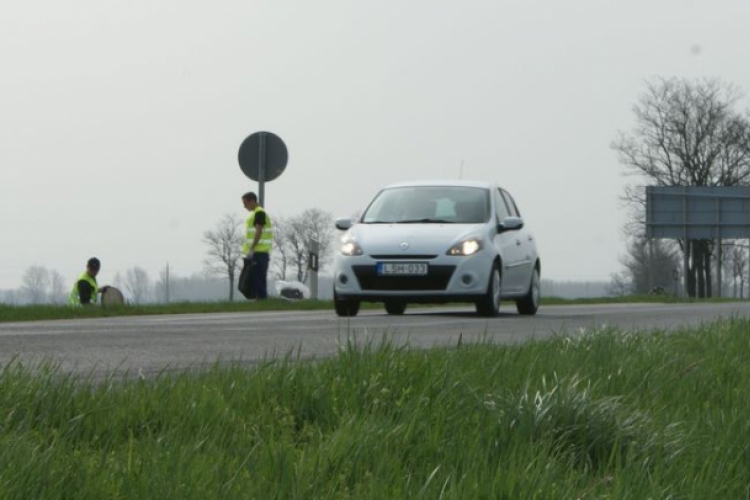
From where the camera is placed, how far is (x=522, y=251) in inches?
741

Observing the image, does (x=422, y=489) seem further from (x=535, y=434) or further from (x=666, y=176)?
(x=666, y=176)

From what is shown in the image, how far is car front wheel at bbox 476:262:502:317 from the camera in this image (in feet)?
55.8

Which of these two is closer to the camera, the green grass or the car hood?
the green grass

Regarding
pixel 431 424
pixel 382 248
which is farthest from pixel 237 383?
pixel 382 248

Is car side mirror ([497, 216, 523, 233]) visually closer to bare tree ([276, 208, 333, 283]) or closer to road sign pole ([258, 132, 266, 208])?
road sign pole ([258, 132, 266, 208])

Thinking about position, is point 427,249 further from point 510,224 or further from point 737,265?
point 737,265

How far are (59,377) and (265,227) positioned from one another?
18.2 metres

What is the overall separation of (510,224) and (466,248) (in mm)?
1003

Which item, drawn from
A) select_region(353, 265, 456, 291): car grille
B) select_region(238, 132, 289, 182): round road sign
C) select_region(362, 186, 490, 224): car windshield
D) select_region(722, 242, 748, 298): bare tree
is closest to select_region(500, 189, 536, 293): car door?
select_region(362, 186, 490, 224): car windshield

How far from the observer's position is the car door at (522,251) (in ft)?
61.1

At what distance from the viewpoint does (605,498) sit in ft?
13.5

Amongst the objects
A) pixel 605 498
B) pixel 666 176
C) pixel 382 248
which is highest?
pixel 666 176

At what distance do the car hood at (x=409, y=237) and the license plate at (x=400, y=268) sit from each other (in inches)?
4.8

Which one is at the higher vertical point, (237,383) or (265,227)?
(265,227)
